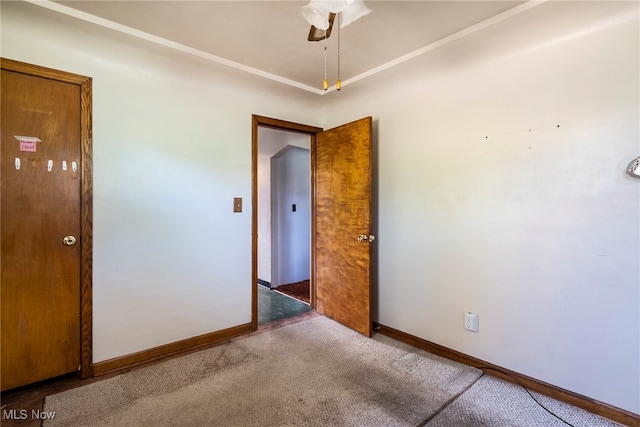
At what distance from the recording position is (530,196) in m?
1.92

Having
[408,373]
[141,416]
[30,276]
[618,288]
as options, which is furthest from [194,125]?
[618,288]

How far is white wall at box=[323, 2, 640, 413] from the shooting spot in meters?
1.63

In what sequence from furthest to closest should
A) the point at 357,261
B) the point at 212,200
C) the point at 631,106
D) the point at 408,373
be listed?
the point at 357,261, the point at 212,200, the point at 408,373, the point at 631,106

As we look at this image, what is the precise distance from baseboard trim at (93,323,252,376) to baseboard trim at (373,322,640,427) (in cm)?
150

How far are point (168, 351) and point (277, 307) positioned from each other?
132 centimetres

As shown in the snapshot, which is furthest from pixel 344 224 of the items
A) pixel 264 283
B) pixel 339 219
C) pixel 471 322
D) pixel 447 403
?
pixel 264 283

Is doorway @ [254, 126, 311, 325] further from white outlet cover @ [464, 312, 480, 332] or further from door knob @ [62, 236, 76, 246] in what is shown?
door knob @ [62, 236, 76, 246]

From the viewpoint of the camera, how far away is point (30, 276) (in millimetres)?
1864

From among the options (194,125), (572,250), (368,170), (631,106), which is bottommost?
(572,250)

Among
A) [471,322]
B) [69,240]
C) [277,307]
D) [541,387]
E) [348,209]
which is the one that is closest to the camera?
[541,387]

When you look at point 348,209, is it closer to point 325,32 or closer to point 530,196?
point 530,196

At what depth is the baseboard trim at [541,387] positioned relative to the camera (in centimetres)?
161

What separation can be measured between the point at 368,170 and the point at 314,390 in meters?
1.73

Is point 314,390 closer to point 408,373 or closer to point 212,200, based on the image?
point 408,373
